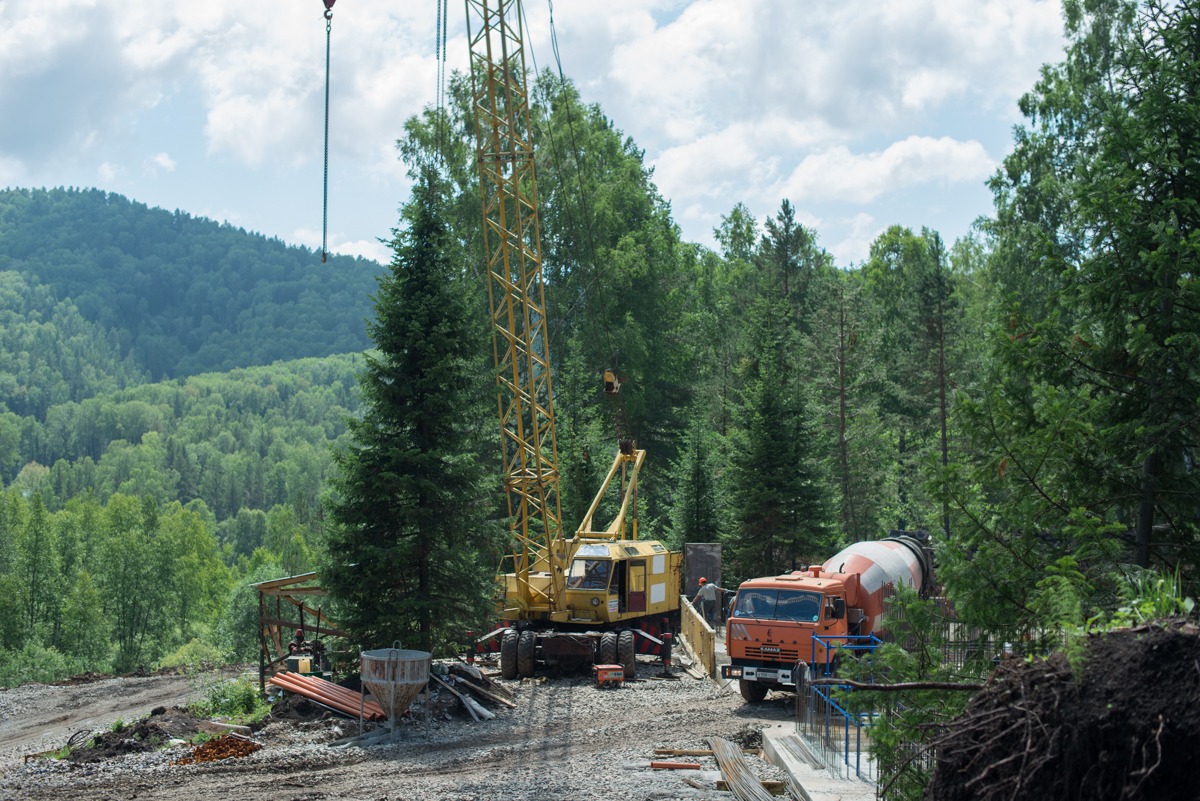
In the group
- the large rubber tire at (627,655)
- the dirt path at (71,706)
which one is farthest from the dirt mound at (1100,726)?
the large rubber tire at (627,655)

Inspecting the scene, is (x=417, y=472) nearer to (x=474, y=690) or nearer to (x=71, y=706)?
(x=474, y=690)

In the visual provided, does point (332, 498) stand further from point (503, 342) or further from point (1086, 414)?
point (503, 342)

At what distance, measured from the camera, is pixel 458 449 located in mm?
23188

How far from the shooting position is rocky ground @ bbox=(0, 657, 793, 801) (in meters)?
15.3

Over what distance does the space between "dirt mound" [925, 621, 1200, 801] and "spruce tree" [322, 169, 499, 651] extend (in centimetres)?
1725

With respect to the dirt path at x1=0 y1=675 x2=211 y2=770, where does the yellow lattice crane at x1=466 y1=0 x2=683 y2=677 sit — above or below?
above

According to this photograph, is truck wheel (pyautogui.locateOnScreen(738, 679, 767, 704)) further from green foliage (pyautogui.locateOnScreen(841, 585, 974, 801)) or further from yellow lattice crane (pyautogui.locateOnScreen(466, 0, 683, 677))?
green foliage (pyautogui.locateOnScreen(841, 585, 974, 801))

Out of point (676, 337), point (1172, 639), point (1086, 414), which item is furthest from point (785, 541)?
point (1172, 639)

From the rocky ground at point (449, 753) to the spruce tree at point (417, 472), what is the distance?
7.46ft

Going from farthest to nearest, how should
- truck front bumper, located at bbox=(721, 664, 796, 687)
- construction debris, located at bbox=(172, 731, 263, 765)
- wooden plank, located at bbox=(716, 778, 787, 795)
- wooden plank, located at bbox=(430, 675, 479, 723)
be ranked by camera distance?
1. wooden plank, located at bbox=(430, 675, 479, 723)
2. truck front bumper, located at bbox=(721, 664, 796, 687)
3. construction debris, located at bbox=(172, 731, 263, 765)
4. wooden plank, located at bbox=(716, 778, 787, 795)

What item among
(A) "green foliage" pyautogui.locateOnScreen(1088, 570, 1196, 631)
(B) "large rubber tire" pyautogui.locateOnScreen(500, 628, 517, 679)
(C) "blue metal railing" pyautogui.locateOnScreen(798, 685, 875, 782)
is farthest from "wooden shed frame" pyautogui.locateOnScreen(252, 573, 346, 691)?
(A) "green foliage" pyautogui.locateOnScreen(1088, 570, 1196, 631)

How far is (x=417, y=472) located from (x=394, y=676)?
15.8 feet

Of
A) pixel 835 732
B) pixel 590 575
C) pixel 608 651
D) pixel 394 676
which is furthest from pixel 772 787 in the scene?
pixel 590 575

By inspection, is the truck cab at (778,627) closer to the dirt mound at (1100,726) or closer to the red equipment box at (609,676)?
the red equipment box at (609,676)
